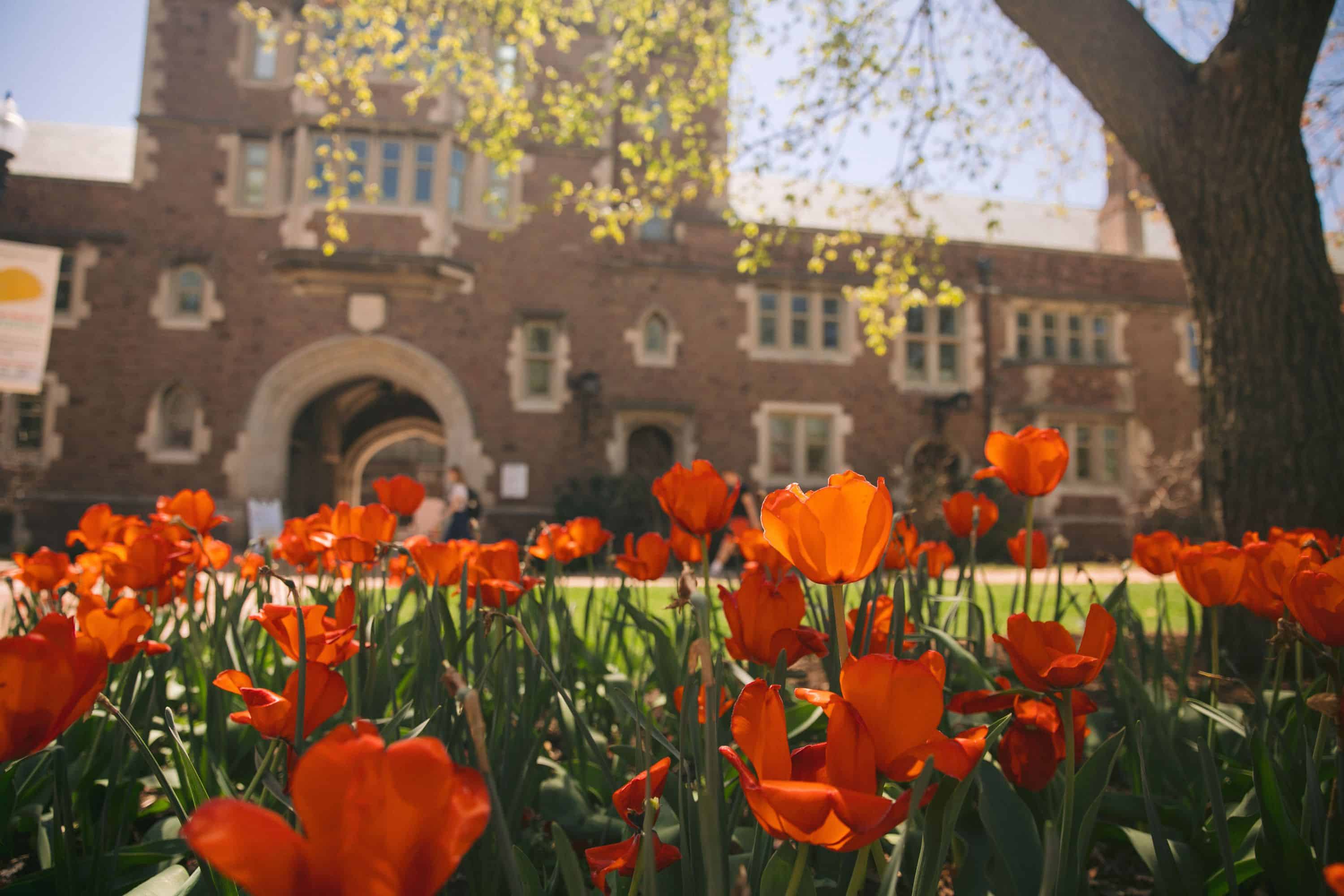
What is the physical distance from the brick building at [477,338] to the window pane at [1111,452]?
6 centimetres

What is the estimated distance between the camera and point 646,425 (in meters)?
13.6

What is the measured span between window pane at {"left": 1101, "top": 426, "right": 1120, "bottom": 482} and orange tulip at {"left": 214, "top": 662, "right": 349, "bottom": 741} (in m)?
15.9

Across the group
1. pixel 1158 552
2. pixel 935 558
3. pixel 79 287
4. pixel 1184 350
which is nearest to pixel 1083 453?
pixel 1184 350

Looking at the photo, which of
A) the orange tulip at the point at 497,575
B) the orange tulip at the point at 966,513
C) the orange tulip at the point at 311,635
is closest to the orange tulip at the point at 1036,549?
the orange tulip at the point at 966,513

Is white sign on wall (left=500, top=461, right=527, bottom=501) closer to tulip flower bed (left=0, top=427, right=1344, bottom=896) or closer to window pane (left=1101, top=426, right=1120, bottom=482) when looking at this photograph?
window pane (left=1101, top=426, right=1120, bottom=482)

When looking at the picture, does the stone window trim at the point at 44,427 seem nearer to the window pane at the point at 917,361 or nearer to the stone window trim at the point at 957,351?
the stone window trim at the point at 957,351

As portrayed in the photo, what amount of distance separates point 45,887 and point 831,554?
3.55 feet

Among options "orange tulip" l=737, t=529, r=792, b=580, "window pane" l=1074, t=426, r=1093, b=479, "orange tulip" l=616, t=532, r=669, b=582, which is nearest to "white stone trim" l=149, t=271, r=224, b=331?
"orange tulip" l=737, t=529, r=792, b=580

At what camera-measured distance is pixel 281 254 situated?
11.9 meters

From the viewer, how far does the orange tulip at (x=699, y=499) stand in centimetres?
128

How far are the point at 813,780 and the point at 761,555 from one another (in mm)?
1155

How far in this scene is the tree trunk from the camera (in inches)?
128

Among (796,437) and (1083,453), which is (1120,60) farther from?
(1083,453)

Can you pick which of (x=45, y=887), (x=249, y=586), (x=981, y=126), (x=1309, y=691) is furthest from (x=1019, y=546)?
(x=981, y=126)
